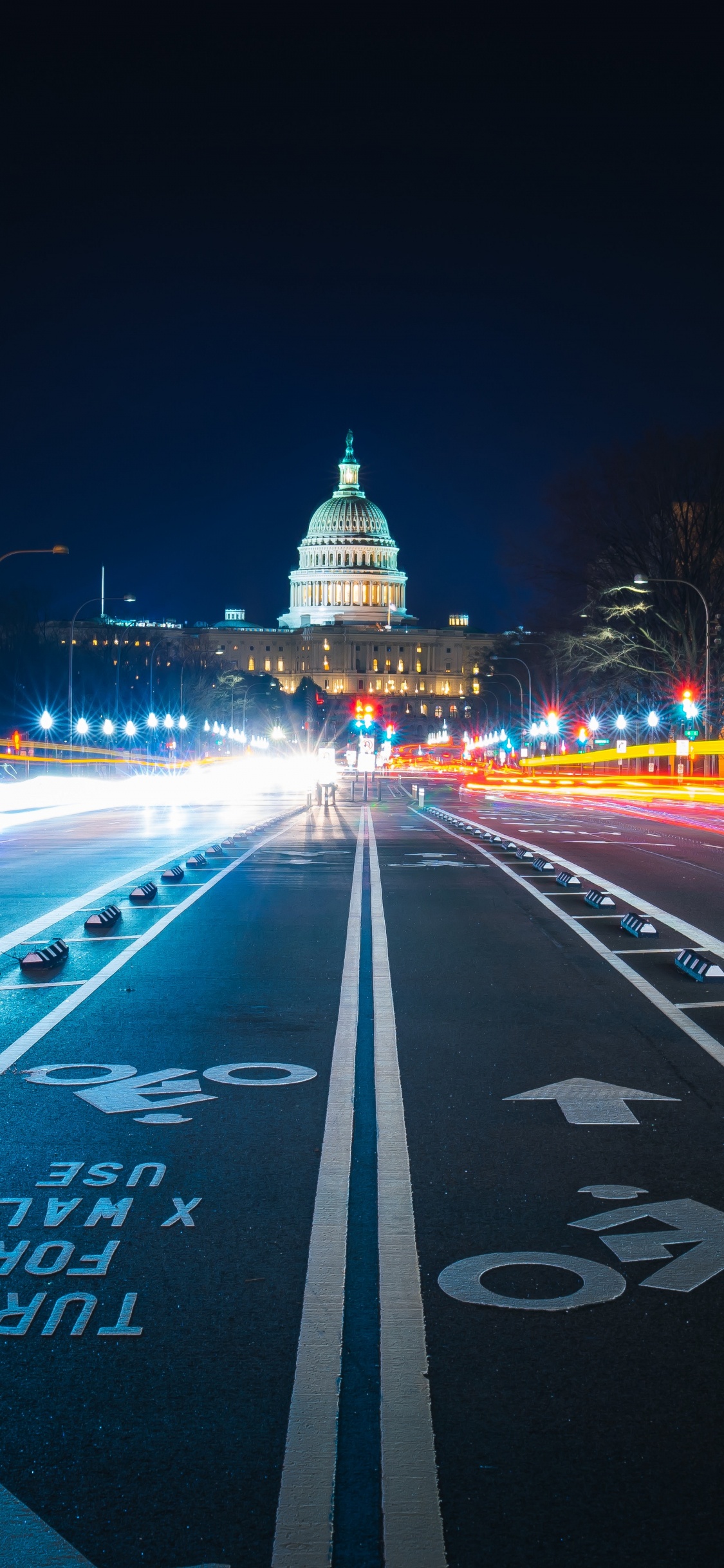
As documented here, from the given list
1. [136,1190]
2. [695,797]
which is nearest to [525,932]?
[136,1190]

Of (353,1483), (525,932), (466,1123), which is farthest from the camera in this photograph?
(525,932)

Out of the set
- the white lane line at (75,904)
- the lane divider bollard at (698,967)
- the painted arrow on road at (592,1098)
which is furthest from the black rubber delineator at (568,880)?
the painted arrow on road at (592,1098)

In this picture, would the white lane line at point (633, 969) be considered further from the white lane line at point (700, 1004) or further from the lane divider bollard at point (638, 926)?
the lane divider bollard at point (638, 926)

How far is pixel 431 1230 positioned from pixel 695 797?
45.9 m

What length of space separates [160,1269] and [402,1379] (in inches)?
45.1

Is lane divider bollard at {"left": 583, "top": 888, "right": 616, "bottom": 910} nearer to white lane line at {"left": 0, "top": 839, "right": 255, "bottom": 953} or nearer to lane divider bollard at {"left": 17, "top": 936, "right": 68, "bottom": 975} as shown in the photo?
white lane line at {"left": 0, "top": 839, "right": 255, "bottom": 953}

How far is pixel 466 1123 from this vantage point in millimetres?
6879

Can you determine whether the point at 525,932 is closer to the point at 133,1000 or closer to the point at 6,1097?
the point at 133,1000

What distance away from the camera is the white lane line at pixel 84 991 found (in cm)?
873

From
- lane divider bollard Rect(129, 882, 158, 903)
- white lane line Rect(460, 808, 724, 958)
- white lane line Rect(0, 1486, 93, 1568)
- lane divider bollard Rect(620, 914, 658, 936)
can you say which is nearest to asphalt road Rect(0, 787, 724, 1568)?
white lane line Rect(0, 1486, 93, 1568)

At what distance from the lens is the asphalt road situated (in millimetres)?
3361

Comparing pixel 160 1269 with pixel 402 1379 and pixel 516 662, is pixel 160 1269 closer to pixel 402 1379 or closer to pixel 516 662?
pixel 402 1379

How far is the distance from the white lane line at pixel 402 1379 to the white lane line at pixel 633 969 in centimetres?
A: 248

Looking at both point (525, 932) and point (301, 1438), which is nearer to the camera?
point (301, 1438)
